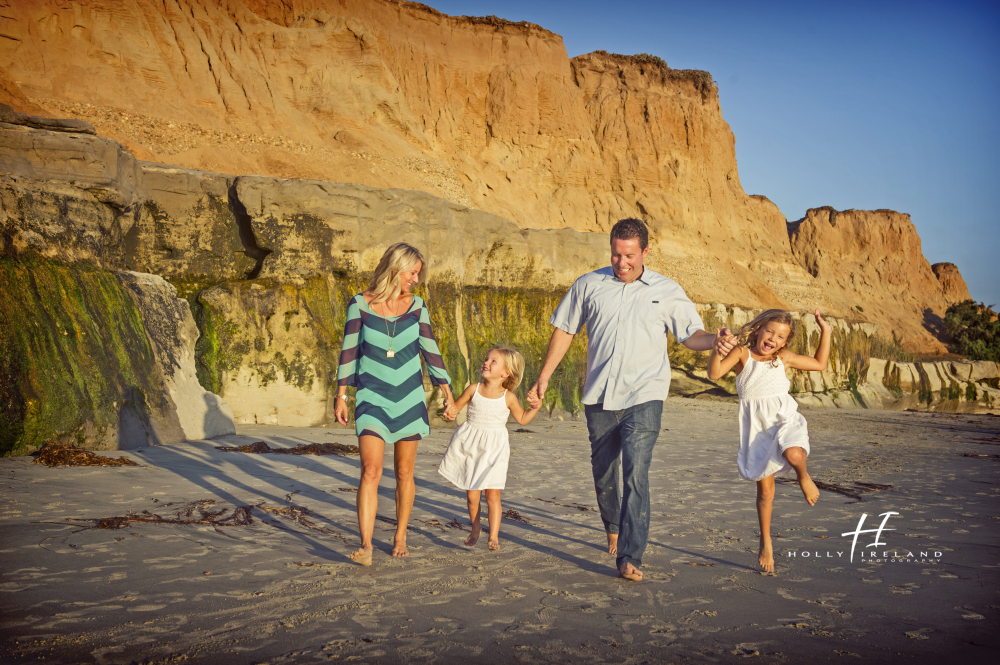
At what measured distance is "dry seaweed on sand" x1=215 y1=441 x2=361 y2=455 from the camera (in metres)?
7.22

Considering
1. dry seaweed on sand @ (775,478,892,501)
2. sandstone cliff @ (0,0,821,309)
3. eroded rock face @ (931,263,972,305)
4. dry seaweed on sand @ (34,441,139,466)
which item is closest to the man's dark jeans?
dry seaweed on sand @ (775,478,892,501)

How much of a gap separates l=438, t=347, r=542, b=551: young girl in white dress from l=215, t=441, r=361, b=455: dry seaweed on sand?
11.5ft

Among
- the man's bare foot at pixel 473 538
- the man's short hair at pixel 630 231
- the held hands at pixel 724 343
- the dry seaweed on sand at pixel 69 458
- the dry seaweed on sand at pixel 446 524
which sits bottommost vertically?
the dry seaweed on sand at pixel 446 524

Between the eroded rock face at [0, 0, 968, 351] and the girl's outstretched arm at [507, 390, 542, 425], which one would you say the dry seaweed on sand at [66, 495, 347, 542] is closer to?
the girl's outstretched arm at [507, 390, 542, 425]

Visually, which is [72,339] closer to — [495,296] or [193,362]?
[193,362]

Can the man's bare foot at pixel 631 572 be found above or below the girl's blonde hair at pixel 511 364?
below

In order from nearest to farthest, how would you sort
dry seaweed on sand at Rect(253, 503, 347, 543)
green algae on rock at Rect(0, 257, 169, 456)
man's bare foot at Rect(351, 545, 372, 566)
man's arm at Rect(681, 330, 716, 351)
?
1. man's bare foot at Rect(351, 545, 372, 566)
2. man's arm at Rect(681, 330, 716, 351)
3. dry seaweed on sand at Rect(253, 503, 347, 543)
4. green algae on rock at Rect(0, 257, 169, 456)

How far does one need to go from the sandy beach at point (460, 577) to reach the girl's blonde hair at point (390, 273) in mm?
1476

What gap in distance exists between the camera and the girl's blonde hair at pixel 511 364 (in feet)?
14.4

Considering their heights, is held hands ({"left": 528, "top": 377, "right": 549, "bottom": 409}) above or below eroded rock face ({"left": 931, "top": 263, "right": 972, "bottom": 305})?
below

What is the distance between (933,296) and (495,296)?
6208 centimetres

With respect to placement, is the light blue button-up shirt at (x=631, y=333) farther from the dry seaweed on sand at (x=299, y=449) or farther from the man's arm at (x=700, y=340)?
the dry seaweed on sand at (x=299, y=449)

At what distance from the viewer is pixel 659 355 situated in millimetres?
3768

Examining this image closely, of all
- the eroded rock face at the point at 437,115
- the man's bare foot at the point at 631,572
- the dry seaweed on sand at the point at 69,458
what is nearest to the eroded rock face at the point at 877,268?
the eroded rock face at the point at 437,115
